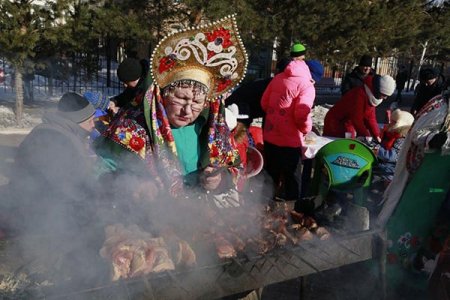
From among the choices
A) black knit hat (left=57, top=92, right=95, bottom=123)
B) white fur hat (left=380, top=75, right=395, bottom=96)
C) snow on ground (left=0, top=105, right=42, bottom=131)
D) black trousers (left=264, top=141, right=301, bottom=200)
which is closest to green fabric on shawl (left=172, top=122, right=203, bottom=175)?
black knit hat (left=57, top=92, right=95, bottom=123)

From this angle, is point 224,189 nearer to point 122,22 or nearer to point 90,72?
point 122,22

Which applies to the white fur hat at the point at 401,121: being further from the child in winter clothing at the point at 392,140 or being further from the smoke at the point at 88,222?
the smoke at the point at 88,222

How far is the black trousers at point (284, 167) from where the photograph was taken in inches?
189

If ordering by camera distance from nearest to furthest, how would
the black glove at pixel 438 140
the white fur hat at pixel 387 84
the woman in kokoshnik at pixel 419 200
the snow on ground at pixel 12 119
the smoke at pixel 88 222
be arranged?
the smoke at pixel 88 222, the black glove at pixel 438 140, the woman in kokoshnik at pixel 419 200, the white fur hat at pixel 387 84, the snow on ground at pixel 12 119

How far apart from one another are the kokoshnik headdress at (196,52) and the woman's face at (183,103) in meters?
0.05

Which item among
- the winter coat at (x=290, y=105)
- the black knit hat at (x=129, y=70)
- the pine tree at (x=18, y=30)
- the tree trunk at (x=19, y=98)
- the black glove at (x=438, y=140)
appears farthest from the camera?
the tree trunk at (x=19, y=98)

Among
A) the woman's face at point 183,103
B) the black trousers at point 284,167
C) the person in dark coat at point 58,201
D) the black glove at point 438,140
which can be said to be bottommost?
the black trousers at point 284,167

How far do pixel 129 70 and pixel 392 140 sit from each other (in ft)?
9.96

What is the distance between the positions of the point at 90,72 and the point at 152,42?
2144mm

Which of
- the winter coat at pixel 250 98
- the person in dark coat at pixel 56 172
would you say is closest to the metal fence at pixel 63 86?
the winter coat at pixel 250 98

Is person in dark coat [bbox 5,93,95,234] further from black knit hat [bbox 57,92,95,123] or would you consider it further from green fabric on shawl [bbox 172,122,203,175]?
green fabric on shawl [bbox 172,122,203,175]

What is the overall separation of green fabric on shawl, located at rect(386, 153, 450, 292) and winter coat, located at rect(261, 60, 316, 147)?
1639 mm

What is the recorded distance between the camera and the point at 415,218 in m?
3.05

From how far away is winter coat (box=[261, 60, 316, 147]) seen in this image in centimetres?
447
